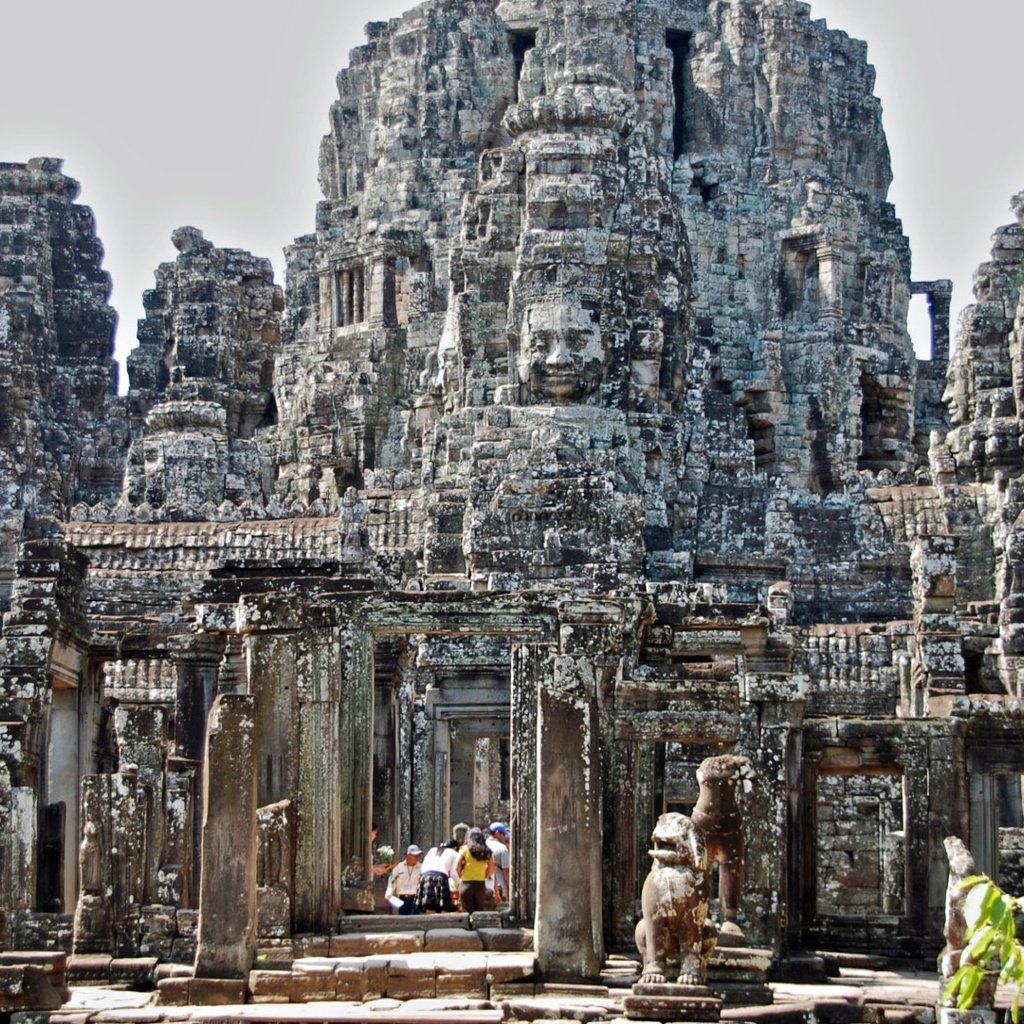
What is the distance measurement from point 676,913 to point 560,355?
22.1m

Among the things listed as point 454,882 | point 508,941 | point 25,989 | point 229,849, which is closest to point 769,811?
point 508,941

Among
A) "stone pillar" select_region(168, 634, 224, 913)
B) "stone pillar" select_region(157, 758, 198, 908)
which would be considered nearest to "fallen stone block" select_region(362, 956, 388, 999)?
"stone pillar" select_region(157, 758, 198, 908)

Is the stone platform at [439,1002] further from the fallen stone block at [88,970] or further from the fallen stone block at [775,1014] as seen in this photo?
the fallen stone block at [88,970]

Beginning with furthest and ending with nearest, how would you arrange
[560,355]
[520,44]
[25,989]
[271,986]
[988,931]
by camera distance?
[520,44] < [560,355] < [271,986] < [25,989] < [988,931]

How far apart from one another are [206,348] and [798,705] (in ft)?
103

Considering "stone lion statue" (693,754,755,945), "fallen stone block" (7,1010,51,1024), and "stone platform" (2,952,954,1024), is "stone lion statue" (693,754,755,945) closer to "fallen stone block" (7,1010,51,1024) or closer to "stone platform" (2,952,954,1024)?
"stone platform" (2,952,954,1024)

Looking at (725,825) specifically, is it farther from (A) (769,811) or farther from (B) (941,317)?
(B) (941,317)

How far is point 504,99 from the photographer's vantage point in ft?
189

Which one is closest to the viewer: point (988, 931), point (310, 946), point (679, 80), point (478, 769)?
point (988, 931)

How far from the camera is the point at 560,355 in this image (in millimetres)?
42219

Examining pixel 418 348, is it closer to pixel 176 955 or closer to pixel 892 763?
pixel 892 763

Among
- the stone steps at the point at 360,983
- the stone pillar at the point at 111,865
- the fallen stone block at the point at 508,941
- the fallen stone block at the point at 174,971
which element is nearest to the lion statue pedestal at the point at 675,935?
the stone steps at the point at 360,983

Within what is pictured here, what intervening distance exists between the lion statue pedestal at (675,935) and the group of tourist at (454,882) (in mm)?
4087

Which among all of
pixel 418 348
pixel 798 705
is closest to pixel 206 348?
pixel 418 348
